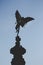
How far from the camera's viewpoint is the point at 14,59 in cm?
964

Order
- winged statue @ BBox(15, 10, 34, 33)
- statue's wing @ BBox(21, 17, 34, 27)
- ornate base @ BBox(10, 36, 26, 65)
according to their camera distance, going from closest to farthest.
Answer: ornate base @ BBox(10, 36, 26, 65), winged statue @ BBox(15, 10, 34, 33), statue's wing @ BBox(21, 17, 34, 27)

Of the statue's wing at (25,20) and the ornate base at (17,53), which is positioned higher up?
the statue's wing at (25,20)

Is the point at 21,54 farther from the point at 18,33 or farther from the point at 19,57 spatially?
the point at 18,33

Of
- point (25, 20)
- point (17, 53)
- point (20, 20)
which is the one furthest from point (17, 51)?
point (25, 20)

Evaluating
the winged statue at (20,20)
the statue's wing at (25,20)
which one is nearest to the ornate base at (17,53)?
the winged statue at (20,20)

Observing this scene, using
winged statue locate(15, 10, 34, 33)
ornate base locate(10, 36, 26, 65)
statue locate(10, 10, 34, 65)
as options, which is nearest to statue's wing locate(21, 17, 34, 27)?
winged statue locate(15, 10, 34, 33)

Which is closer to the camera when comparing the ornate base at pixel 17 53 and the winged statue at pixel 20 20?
the ornate base at pixel 17 53

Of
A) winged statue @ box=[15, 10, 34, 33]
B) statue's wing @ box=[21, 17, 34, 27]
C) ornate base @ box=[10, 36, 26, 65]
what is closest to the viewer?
ornate base @ box=[10, 36, 26, 65]

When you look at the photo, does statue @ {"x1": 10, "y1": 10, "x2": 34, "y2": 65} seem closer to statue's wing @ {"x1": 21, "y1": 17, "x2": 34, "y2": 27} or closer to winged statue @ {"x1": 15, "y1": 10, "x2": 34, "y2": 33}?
winged statue @ {"x1": 15, "y1": 10, "x2": 34, "y2": 33}

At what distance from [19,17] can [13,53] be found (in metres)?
3.35

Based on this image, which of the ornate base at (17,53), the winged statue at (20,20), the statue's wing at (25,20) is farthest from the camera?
the statue's wing at (25,20)

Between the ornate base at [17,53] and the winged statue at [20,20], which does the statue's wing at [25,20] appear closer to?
the winged statue at [20,20]

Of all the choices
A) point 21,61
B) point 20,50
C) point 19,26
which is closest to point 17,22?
point 19,26

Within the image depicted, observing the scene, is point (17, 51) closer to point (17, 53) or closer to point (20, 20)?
point (17, 53)
